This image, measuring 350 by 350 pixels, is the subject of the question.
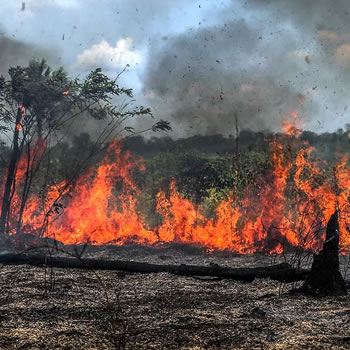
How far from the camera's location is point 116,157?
17.8m

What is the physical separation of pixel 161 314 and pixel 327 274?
294 centimetres

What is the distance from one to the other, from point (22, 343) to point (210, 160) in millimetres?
22924

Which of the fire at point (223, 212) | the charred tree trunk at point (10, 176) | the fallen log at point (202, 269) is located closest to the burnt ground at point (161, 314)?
the fallen log at point (202, 269)

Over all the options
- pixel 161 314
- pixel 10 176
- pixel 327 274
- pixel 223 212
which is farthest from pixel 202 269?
pixel 10 176

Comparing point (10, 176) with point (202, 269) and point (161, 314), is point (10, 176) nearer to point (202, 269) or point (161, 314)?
point (202, 269)

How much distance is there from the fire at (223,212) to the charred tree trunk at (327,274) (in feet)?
22.1

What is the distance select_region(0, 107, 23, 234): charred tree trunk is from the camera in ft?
53.5

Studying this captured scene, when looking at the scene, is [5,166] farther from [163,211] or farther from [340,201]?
[340,201]

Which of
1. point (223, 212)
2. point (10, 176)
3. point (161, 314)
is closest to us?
point (161, 314)

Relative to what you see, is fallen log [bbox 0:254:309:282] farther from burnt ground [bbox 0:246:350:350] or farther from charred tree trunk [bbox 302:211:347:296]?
charred tree trunk [bbox 302:211:347:296]

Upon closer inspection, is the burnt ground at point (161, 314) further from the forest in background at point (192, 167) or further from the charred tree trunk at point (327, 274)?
the forest in background at point (192, 167)

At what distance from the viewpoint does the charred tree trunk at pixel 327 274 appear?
6.38m

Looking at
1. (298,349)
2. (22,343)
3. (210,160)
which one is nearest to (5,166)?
(210,160)

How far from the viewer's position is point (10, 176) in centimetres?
1659
